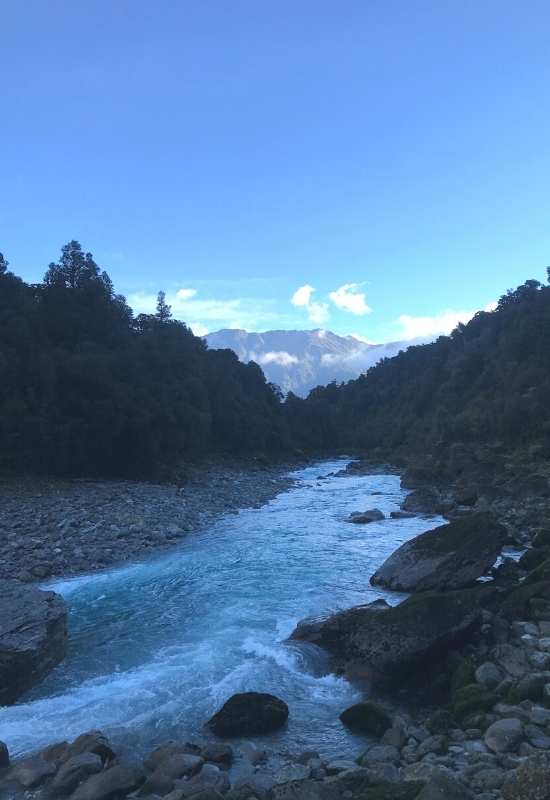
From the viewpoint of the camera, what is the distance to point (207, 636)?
12.7 meters

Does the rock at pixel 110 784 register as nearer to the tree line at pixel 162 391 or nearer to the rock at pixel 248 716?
the rock at pixel 248 716

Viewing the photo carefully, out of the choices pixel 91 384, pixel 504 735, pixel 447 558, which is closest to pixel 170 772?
pixel 504 735

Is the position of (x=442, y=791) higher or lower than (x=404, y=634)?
higher

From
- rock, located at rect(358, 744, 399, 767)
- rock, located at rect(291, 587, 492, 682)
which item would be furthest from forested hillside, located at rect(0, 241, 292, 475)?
rock, located at rect(358, 744, 399, 767)

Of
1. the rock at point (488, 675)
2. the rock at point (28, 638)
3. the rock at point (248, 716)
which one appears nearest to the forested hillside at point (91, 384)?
the rock at point (28, 638)

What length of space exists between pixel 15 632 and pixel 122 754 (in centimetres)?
431

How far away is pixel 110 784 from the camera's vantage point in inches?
281

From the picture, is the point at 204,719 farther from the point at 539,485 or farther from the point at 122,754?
the point at 539,485

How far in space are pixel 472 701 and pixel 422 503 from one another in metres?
22.4

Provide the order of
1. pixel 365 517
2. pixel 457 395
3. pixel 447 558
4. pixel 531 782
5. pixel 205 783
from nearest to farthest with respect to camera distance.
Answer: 1. pixel 531 782
2. pixel 205 783
3. pixel 447 558
4. pixel 365 517
5. pixel 457 395

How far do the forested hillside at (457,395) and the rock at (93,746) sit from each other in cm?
3479

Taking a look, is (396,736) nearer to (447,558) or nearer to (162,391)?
(447,558)

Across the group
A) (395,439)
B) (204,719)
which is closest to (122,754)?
(204,719)

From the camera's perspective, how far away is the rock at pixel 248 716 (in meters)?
8.72
